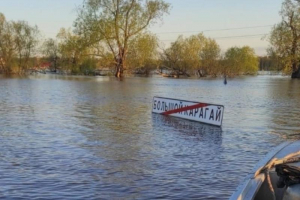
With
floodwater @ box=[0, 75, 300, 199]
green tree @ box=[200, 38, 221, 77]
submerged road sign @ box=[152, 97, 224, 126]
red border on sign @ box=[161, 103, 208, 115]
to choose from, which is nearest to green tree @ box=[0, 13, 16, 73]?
green tree @ box=[200, 38, 221, 77]

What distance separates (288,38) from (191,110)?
62527mm

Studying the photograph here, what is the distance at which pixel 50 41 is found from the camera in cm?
14088

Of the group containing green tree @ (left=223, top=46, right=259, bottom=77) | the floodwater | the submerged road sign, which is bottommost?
the floodwater

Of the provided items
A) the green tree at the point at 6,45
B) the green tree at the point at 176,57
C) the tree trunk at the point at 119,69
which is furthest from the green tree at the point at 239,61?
the green tree at the point at 6,45

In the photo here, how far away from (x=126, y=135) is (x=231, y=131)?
4004 millimetres

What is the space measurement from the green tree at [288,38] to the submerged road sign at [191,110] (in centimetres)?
5932

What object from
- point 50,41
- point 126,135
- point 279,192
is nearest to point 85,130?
point 126,135

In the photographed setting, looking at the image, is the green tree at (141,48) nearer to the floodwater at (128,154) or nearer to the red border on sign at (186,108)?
the red border on sign at (186,108)

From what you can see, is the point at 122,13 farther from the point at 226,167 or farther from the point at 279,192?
the point at 279,192

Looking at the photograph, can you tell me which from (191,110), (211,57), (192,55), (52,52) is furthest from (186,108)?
(52,52)

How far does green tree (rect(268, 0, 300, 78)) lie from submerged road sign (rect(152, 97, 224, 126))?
59323mm

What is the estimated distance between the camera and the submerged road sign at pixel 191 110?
53.4 ft

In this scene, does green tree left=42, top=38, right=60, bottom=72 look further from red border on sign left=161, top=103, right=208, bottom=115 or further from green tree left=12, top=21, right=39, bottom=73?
red border on sign left=161, top=103, right=208, bottom=115

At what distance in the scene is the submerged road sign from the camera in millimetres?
16266
